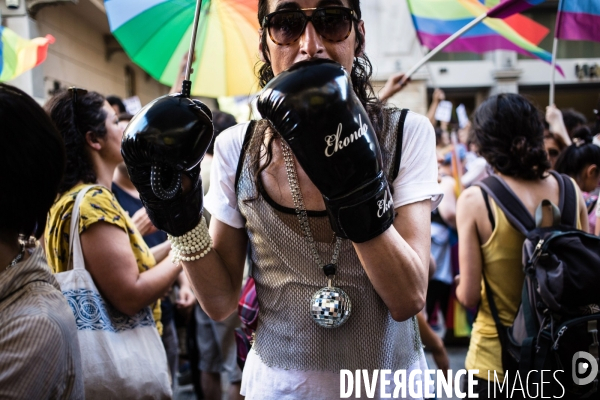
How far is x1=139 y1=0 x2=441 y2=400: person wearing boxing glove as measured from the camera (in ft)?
4.71

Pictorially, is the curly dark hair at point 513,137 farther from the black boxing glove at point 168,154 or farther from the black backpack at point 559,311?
the black boxing glove at point 168,154

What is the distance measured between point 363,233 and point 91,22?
10.8m

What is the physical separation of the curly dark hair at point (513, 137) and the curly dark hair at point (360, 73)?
110 centimetres

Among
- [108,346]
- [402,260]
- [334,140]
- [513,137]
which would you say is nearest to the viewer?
[334,140]

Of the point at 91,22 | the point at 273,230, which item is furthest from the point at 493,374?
the point at 91,22

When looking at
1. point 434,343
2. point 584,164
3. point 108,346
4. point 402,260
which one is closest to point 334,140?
point 402,260

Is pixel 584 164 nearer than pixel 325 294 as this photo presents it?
No

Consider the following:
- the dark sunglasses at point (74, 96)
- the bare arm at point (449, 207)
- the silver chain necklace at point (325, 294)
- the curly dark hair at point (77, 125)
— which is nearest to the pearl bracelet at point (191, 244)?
the silver chain necklace at point (325, 294)

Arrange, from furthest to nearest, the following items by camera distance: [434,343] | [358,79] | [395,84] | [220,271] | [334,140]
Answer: [434,343] < [395,84] < [358,79] < [220,271] < [334,140]

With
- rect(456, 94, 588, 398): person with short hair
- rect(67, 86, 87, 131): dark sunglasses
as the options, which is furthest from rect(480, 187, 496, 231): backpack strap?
rect(67, 86, 87, 131): dark sunglasses

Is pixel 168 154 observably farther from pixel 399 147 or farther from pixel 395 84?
pixel 395 84

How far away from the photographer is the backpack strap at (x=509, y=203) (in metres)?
2.46

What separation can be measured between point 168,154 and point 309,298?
52cm

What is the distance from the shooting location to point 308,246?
4.84 feet
